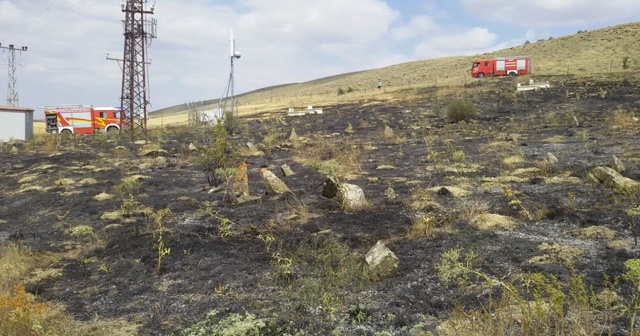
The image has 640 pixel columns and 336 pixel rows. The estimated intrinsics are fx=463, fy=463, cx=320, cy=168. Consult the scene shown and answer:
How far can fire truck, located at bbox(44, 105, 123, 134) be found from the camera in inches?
1194

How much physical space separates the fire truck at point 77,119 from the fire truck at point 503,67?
92.7ft

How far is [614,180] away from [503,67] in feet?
111

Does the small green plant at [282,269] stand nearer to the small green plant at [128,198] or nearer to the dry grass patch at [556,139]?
the small green plant at [128,198]

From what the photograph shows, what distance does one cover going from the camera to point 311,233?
6016mm

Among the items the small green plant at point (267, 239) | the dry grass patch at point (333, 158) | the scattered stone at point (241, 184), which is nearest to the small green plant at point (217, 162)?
the scattered stone at point (241, 184)

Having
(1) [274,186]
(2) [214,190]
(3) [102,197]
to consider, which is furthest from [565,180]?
(3) [102,197]

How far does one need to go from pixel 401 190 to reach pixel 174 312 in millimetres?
4871

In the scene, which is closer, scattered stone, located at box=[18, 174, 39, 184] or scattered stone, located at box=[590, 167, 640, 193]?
scattered stone, located at box=[590, 167, 640, 193]

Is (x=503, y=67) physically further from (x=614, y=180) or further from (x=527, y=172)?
(x=614, y=180)

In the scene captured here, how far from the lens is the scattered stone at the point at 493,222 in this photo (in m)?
5.75

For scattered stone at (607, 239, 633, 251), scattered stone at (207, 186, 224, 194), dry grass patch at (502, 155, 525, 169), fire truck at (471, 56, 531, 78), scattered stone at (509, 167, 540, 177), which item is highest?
fire truck at (471, 56, 531, 78)

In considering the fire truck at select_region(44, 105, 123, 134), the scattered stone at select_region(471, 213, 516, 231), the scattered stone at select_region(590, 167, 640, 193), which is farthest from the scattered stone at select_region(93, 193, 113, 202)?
the fire truck at select_region(44, 105, 123, 134)

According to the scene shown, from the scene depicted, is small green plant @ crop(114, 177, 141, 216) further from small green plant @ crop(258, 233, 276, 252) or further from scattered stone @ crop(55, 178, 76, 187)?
small green plant @ crop(258, 233, 276, 252)

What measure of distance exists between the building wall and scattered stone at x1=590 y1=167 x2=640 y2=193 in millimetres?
27558
